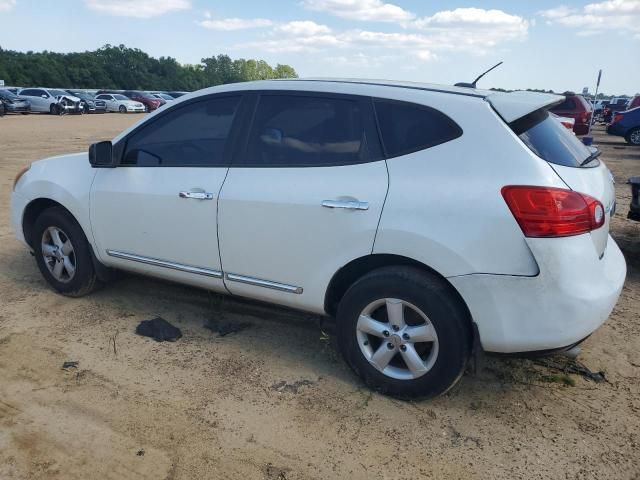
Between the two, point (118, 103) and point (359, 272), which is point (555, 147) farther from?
point (118, 103)

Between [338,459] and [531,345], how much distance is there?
44.6 inches

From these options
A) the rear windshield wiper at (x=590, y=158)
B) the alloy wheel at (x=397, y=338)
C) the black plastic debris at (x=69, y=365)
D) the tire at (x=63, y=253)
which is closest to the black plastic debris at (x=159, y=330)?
the black plastic debris at (x=69, y=365)

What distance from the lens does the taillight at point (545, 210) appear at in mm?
2629

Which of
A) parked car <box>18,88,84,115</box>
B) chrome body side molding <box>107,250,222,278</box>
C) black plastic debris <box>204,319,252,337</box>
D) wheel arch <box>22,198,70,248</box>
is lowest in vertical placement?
parked car <box>18,88,84,115</box>

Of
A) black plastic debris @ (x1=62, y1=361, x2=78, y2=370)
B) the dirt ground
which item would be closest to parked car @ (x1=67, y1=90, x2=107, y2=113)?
the dirt ground

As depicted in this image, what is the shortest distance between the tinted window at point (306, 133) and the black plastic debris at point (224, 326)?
4.27 feet

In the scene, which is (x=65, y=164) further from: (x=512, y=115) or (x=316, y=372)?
(x=512, y=115)

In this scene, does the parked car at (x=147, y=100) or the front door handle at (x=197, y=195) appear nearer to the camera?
the front door handle at (x=197, y=195)

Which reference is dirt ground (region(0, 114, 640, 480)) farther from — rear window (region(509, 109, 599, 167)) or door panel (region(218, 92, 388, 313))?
rear window (region(509, 109, 599, 167))

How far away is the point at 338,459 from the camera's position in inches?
105

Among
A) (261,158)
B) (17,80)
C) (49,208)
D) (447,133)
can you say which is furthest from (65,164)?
(17,80)

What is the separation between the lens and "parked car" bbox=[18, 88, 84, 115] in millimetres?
33188

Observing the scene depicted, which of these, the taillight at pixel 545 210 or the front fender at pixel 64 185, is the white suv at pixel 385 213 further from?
the front fender at pixel 64 185

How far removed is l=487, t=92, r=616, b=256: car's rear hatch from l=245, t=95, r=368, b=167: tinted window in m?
0.79
